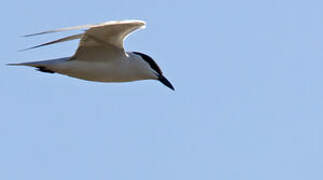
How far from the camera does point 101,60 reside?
1181cm

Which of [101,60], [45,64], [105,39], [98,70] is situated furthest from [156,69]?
[45,64]

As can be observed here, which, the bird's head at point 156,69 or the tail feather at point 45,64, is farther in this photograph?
the bird's head at point 156,69

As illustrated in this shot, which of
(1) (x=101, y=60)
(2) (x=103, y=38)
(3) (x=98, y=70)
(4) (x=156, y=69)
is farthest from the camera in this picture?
(4) (x=156, y=69)

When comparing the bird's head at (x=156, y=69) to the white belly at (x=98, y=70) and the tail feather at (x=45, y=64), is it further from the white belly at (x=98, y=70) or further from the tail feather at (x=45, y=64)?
the tail feather at (x=45, y=64)

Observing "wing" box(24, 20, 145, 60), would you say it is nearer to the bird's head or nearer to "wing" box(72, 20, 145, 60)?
"wing" box(72, 20, 145, 60)

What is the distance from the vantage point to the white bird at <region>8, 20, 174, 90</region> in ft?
36.5

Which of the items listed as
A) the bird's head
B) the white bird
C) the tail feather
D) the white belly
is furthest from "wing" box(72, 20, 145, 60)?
the bird's head

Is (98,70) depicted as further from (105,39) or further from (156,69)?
(156,69)

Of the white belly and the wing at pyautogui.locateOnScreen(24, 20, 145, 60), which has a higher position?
the wing at pyautogui.locateOnScreen(24, 20, 145, 60)

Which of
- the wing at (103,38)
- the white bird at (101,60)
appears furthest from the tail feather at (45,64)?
the wing at (103,38)

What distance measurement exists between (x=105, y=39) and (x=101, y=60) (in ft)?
1.79

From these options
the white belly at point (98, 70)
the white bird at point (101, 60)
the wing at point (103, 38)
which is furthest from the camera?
the white belly at point (98, 70)

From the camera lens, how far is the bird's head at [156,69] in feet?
41.4

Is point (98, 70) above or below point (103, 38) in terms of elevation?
below
